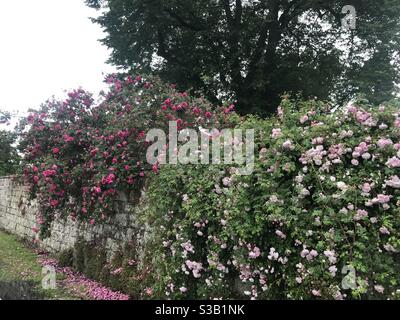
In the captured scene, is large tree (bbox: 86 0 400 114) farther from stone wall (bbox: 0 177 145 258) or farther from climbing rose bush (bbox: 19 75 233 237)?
stone wall (bbox: 0 177 145 258)

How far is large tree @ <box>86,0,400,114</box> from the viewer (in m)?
12.0

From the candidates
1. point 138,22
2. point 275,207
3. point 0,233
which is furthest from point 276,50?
point 275,207

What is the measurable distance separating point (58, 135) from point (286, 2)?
987 centimetres

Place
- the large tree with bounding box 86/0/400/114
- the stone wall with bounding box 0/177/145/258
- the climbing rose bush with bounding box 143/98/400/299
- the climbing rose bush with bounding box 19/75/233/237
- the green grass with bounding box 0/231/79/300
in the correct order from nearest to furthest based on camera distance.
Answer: the climbing rose bush with bounding box 143/98/400/299, the green grass with bounding box 0/231/79/300, the climbing rose bush with bounding box 19/75/233/237, the stone wall with bounding box 0/177/145/258, the large tree with bounding box 86/0/400/114

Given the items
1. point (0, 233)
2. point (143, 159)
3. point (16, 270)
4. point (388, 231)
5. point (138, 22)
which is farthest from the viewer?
point (138, 22)

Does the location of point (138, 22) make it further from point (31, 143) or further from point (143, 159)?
point (143, 159)

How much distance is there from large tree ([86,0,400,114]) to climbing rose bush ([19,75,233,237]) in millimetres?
6084

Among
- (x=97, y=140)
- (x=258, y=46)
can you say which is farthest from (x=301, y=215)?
(x=258, y=46)

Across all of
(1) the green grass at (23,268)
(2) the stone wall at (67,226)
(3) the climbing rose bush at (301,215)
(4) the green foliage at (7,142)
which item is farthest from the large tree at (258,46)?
(3) the climbing rose bush at (301,215)

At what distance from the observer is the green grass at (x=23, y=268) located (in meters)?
5.27

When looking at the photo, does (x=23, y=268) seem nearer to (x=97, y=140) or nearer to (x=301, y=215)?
(x=97, y=140)

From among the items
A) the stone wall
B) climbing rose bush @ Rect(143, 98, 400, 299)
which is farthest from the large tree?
climbing rose bush @ Rect(143, 98, 400, 299)

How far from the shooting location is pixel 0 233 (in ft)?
37.5

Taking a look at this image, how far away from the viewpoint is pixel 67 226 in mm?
7645
